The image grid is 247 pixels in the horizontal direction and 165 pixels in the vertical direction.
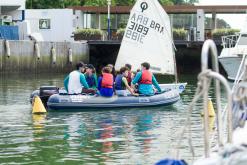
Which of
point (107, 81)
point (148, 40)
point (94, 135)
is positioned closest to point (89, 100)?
point (107, 81)

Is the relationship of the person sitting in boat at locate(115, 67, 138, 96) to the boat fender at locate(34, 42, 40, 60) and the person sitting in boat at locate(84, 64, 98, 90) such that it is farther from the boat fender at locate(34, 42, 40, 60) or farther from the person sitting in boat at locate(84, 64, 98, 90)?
the boat fender at locate(34, 42, 40, 60)

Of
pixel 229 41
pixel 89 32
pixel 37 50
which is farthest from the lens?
pixel 89 32

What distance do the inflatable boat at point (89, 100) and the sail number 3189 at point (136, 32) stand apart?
21.5ft

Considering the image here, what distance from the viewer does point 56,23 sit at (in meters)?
64.1

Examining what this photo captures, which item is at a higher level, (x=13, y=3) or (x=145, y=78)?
(x=13, y=3)

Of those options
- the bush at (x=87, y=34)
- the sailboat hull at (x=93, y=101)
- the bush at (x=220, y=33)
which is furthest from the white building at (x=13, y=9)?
the sailboat hull at (x=93, y=101)

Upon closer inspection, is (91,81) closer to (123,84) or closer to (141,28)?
(123,84)

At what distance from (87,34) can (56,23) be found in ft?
14.5

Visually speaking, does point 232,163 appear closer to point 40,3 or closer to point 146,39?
point 146,39

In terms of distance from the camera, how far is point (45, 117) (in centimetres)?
2414

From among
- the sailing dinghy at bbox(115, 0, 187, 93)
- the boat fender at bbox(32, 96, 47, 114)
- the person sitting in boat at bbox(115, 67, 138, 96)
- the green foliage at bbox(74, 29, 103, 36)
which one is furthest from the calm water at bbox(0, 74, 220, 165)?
the green foliage at bbox(74, 29, 103, 36)

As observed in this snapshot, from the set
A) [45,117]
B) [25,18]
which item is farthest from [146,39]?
[25,18]

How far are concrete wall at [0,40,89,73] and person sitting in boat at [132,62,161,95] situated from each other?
23.8 m

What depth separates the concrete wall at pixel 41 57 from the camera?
4994 centimetres
